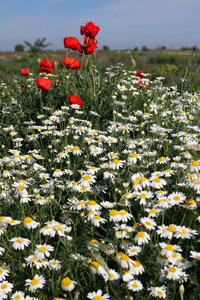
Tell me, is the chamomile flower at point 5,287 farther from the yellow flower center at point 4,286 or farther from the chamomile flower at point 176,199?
the chamomile flower at point 176,199

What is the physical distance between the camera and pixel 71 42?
3529 mm

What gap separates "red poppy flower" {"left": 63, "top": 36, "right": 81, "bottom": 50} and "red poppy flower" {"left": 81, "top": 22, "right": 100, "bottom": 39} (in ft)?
0.51

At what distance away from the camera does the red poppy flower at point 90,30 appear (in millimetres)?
3530

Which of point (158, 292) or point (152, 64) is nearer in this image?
point (158, 292)

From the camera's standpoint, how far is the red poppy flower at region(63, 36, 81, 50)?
353cm

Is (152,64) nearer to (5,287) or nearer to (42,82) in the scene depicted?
(42,82)

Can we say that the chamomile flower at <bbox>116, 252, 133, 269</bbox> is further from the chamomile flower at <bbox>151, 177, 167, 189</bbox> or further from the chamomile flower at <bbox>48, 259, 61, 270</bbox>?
the chamomile flower at <bbox>151, 177, 167, 189</bbox>

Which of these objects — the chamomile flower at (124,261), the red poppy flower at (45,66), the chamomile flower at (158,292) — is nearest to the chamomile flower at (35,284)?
the chamomile flower at (124,261)

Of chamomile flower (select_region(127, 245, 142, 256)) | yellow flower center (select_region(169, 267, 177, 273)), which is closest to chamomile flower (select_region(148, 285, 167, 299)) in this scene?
yellow flower center (select_region(169, 267, 177, 273))

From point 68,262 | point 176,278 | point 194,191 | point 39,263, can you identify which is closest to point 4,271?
point 39,263

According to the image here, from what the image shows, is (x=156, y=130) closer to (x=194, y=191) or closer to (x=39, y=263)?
(x=194, y=191)

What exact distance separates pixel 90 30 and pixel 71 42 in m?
0.28

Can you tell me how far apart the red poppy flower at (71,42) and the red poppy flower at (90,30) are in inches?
6.1

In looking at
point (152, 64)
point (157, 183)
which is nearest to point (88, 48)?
point (157, 183)
